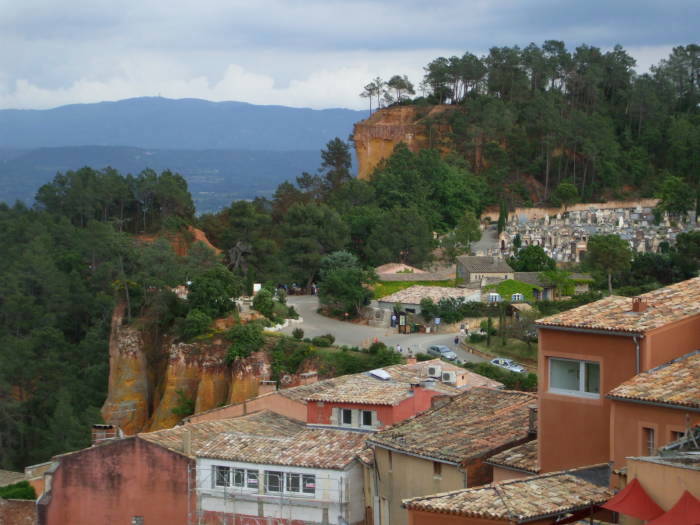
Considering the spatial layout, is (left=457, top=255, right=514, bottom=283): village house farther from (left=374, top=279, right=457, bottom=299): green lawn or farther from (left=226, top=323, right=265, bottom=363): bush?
(left=226, top=323, right=265, bottom=363): bush

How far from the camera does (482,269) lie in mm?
60812

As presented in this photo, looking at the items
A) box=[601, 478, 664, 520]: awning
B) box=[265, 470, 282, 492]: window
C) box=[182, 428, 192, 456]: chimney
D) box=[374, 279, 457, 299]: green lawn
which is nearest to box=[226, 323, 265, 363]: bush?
box=[374, 279, 457, 299]: green lawn

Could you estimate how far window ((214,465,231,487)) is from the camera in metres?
24.3

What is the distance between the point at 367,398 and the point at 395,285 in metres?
33.1

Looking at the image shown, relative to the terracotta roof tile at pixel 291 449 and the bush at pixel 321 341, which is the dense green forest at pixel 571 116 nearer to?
the bush at pixel 321 341

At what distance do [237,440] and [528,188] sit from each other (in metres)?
66.8

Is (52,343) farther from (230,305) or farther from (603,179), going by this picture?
(603,179)

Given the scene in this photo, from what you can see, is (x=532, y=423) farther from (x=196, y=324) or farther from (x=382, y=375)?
(x=196, y=324)

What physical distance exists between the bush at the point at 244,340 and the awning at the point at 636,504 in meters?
35.8

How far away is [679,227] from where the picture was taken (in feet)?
239

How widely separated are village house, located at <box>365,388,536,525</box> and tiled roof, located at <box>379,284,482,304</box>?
31.2 meters

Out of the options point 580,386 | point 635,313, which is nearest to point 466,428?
point 580,386

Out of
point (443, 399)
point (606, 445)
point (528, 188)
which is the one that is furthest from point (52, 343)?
point (606, 445)

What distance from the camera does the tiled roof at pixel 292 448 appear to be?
23812 millimetres
